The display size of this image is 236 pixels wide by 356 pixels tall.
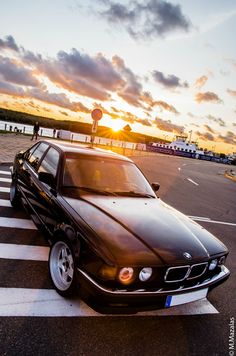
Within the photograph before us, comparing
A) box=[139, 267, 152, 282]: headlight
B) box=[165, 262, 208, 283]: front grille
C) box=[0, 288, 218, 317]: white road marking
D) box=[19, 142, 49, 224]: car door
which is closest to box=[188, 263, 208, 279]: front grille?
box=[165, 262, 208, 283]: front grille

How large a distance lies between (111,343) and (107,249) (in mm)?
863

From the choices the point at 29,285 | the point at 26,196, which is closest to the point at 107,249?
the point at 29,285

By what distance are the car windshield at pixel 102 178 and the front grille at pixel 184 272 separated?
1.56 metres

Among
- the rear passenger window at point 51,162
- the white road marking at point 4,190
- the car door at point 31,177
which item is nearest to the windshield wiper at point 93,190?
the rear passenger window at point 51,162

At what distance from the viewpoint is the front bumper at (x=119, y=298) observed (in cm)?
271

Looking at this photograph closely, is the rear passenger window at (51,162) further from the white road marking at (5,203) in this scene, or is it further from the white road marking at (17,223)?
the white road marking at (5,203)

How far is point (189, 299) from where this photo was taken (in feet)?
10.1

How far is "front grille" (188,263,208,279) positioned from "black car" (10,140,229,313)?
10 millimetres

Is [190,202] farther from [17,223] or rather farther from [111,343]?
[111,343]

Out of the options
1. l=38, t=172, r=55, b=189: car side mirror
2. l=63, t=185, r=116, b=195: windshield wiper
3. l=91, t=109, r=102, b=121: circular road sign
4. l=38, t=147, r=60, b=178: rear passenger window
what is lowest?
l=63, t=185, r=116, b=195: windshield wiper

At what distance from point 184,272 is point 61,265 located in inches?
55.0

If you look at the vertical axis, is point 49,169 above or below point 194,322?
above

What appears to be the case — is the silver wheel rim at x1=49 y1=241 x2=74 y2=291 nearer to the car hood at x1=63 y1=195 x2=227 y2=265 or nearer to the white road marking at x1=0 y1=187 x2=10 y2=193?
the car hood at x1=63 y1=195 x2=227 y2=265

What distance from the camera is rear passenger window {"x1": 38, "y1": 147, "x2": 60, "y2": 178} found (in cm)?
436
